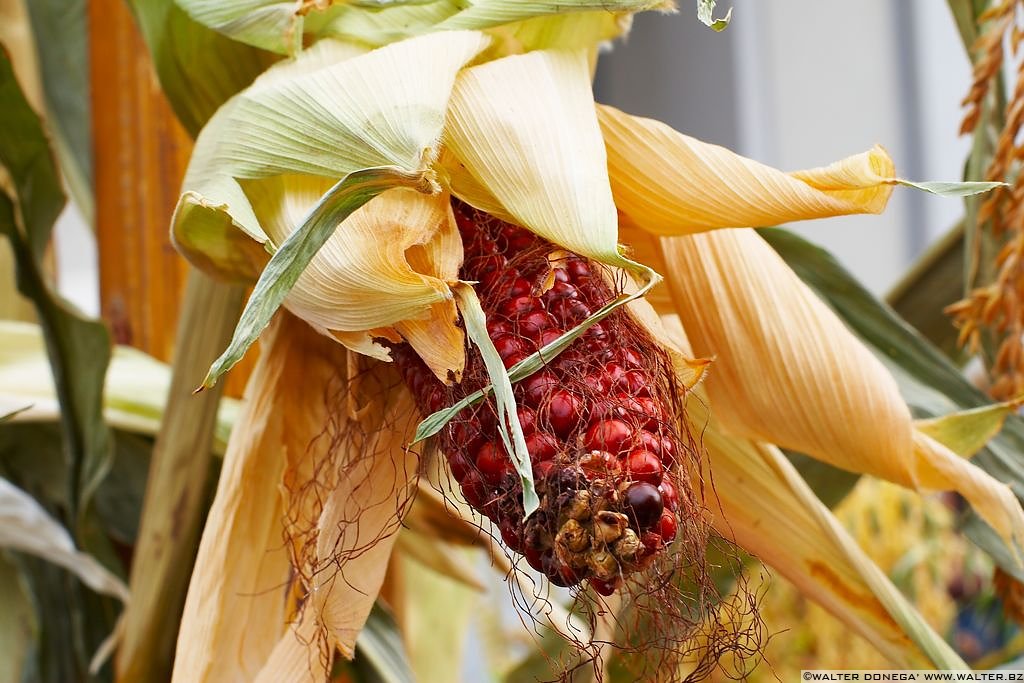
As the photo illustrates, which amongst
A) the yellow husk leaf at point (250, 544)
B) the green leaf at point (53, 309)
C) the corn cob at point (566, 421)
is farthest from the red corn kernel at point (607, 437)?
the green leaf at point (53, 309)

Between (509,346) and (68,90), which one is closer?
(509,346)

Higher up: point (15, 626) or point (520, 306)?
point (520, 306)

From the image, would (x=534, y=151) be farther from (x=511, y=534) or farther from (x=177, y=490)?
(x=177, y=490)

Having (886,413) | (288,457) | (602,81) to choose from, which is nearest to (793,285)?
(886,413)

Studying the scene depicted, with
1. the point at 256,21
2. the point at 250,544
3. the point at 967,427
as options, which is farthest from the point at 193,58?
the point at 967,427

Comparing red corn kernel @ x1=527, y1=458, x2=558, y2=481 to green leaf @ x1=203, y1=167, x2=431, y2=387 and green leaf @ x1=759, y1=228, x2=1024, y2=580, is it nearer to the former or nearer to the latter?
green leaf @ x1=203, y1=167, x2=431, y2=387

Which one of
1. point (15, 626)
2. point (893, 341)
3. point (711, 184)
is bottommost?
point (15, 626)

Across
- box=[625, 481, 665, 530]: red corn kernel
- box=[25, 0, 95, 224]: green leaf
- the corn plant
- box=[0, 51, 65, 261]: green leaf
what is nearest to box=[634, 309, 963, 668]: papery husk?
the corn plant
